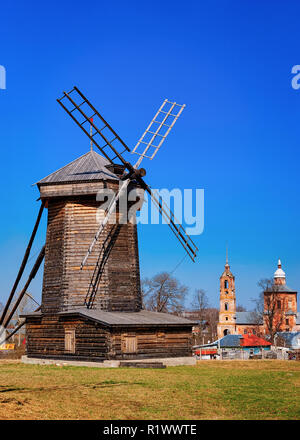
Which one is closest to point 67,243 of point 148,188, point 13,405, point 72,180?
point 72,180

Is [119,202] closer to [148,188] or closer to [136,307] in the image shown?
[148,188]

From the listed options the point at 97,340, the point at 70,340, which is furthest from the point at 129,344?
the point at 70,340

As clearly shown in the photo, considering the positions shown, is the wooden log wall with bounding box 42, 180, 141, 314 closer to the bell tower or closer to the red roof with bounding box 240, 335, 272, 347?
the red roof with bounding box 240, 335, 272, 347

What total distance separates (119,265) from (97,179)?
14.5 feet

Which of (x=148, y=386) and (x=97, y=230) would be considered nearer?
(x=148, y=386)

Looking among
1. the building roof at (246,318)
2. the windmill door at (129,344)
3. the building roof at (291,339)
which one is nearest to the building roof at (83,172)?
the windmill door at (129,344)

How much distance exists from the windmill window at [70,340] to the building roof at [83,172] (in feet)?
24.4

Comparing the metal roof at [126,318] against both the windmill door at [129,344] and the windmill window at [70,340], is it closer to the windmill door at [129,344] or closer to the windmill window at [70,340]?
the windmill door at [129,344]

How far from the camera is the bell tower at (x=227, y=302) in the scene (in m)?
88.9

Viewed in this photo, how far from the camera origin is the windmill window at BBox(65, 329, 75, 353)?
2559 centimetres

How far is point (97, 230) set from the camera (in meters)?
27.0

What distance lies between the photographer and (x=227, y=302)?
3516 inches

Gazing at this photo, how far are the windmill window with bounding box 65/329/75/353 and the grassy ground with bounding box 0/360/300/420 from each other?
5.89 metres

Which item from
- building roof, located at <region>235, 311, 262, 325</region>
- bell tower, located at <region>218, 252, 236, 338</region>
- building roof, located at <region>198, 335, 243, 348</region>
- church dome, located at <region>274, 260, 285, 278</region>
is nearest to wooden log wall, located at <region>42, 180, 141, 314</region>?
building roof, located at <region>198, 335, 243, 348</region>
